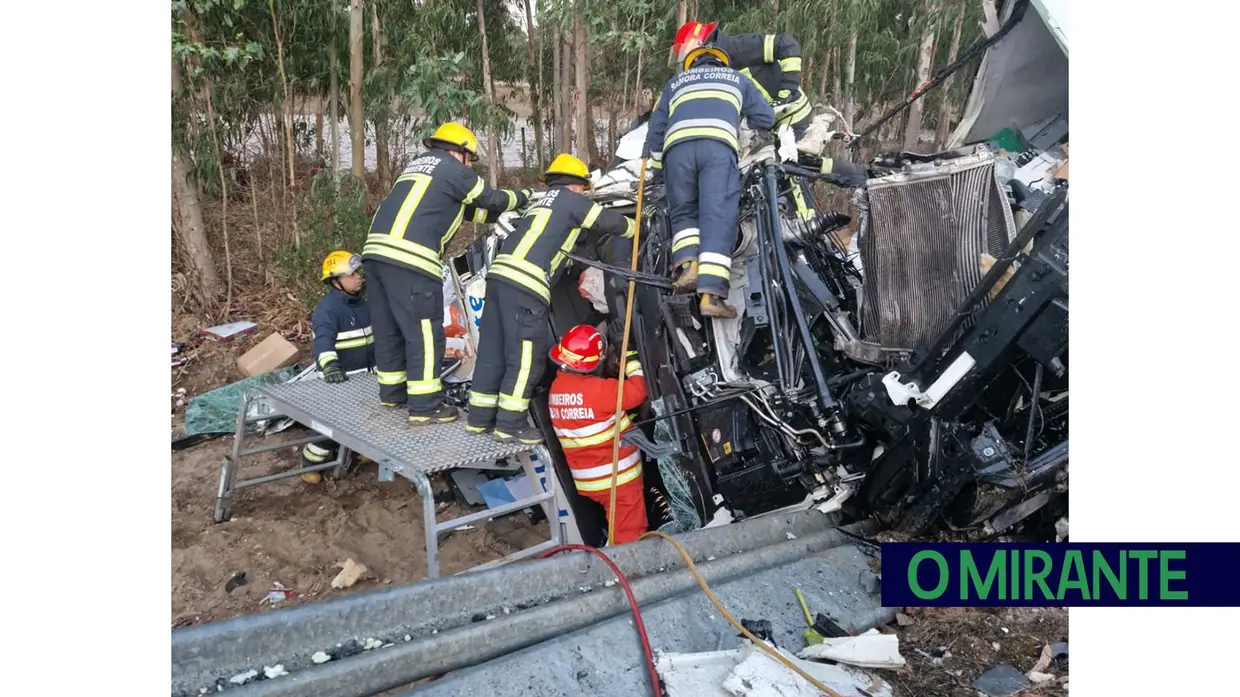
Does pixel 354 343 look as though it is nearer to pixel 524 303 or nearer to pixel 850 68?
pixel 524 303

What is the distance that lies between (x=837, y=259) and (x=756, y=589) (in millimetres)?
1801

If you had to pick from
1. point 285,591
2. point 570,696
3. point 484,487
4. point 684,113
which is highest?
point 684,113

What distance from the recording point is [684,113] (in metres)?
A: 3.80

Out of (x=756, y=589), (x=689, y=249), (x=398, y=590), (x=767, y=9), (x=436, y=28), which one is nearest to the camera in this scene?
(x=398, y=590)

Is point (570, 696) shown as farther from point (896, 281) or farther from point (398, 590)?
point (896, 281)

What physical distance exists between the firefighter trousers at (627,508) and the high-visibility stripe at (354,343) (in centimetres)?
213

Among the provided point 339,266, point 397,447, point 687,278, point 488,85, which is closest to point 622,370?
point 687,278

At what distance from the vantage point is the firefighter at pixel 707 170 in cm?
351

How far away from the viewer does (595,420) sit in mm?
4059

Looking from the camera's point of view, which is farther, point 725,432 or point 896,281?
point 725,432

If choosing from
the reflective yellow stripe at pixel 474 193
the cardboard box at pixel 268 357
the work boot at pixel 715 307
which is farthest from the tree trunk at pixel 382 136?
the work boot at pixel 715 307

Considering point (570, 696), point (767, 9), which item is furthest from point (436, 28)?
point (570, 696)

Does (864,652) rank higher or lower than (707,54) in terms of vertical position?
lower

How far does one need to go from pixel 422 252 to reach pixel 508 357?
770 millimetres
